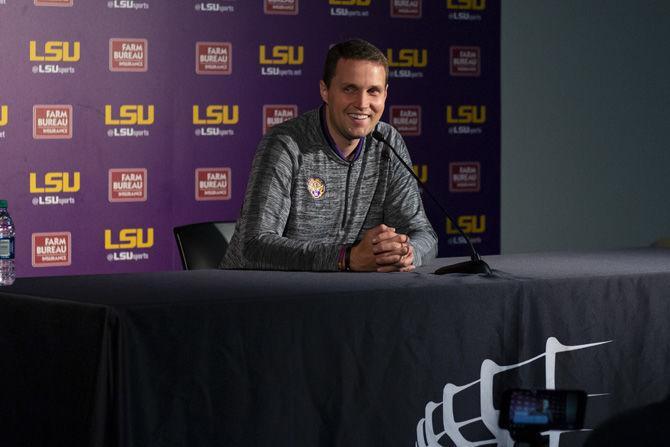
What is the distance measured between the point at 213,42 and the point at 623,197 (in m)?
2.49

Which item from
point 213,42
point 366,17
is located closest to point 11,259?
point 213,42

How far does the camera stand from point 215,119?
4762 mm

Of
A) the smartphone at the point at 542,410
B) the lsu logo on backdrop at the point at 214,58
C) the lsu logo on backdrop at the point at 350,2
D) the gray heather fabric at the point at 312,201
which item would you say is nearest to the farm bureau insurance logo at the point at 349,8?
the lsu logo on backdrop at the point at 350,2

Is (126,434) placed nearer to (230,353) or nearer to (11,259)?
(230,353)

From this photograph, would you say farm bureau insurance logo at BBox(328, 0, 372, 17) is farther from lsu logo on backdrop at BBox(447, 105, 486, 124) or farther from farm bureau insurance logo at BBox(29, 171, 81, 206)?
farm bureau insurance logo at BBox(29, 171, 81, 206)

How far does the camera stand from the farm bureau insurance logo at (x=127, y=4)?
452cm

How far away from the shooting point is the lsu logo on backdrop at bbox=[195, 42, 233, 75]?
4.72 m

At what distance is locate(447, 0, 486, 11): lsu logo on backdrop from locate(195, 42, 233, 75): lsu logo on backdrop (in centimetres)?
119

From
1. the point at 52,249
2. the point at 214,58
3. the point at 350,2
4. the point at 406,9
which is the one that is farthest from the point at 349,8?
the point at 52,249

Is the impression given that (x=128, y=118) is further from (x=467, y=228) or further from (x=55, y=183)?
(x=467, y=228)

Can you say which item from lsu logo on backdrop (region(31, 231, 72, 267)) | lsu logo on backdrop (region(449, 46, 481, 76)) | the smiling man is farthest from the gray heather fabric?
lsu logo on backdrop (region(449, 46, 481, 76))

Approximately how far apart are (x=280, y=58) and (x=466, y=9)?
1.05 m

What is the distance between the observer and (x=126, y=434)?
193cm

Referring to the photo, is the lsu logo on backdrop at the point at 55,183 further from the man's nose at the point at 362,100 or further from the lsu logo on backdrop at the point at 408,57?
the man's nose at the point at 362,100
